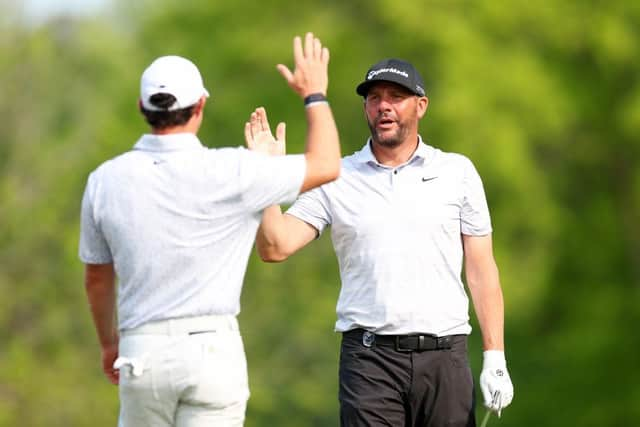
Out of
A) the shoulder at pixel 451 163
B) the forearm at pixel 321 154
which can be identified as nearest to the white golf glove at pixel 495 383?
the shoulder at pixel 451 163

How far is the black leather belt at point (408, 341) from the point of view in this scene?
7555 mm

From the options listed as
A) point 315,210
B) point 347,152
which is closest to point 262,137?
point 315,210

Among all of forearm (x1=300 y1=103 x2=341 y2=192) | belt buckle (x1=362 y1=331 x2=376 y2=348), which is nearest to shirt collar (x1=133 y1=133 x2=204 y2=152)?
forearm (x1=300 y1=103 x2=341 y2=192)

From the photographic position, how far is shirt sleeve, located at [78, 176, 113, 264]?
6.04 meters

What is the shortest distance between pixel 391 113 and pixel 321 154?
Result: 1.78 meters

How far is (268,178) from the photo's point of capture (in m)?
6.00

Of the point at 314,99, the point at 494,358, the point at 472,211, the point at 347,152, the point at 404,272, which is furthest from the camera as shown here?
the point at 347,152

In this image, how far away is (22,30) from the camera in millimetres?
25719

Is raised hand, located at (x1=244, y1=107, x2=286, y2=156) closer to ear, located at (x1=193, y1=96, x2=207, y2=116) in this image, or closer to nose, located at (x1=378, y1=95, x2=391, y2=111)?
nose, located at (x1=378, y1=95, x2=391, y2=111)

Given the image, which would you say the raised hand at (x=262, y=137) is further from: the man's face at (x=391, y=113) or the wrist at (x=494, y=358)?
the wrist at (x=494, y=358)

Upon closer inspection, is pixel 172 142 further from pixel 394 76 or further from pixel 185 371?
pixel 394 76

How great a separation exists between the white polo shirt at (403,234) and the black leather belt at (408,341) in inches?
1.3

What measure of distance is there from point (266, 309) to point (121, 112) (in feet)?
13.2

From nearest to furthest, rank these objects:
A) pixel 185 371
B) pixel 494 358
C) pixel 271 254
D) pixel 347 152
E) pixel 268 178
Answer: pixel 185 371 → pixel 268 178 → pixel 271 254 → pixel 494 358 → pixel 347 152
